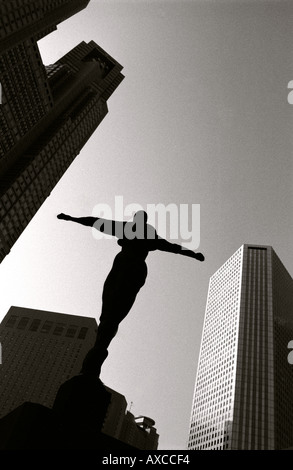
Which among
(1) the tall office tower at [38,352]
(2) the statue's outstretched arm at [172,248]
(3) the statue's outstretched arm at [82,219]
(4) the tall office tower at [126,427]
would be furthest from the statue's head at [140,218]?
(4) the tall office tower at [126,427]

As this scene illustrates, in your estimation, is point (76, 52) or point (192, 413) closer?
point (192, 413)

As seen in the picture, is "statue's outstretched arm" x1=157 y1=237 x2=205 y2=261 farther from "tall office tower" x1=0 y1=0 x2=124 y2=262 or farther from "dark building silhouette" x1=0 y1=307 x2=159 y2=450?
"dark building silhouette" x1=0 y1=307 x2=159 y2=450

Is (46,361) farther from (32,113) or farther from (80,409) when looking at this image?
(80,409)

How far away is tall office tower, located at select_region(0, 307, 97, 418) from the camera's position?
142125 millimetres

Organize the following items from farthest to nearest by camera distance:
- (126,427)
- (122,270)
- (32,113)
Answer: (126,427), (32,113), (122,270)

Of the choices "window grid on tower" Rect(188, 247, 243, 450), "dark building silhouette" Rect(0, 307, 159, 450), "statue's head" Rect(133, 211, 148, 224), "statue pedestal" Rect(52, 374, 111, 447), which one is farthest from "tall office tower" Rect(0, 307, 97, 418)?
"statue pedestal" Rect(52, 374, 111, 447)

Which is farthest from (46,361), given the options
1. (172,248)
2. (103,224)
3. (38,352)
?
(172,248)

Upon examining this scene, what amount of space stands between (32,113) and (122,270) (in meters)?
112

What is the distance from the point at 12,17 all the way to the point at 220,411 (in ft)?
427

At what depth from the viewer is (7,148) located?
9775 centimetres

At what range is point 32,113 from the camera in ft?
347

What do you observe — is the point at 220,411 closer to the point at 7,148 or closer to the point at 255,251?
the point at 255,251
